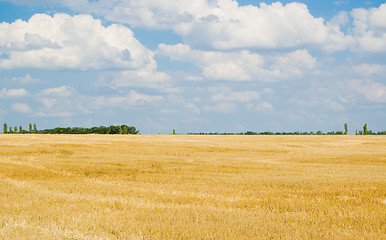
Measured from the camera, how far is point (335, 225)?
1245cm

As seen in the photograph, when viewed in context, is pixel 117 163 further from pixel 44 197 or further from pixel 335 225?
pixel 335 225

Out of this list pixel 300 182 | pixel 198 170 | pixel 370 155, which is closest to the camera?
pixel 300 182

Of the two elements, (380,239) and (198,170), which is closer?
(380,239)

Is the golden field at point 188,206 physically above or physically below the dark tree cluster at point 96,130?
below

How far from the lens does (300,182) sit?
74.7 ft

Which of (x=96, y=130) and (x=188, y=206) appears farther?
(x=96, y=130)

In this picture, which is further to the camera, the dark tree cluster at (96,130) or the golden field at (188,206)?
the dark tree cluster at (96,130)

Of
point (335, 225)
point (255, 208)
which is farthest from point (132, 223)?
point (335, 225)

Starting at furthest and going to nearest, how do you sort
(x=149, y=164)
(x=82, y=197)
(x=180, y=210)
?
(x=149, y=164), (x=82, y=197), (x=180, y=210)

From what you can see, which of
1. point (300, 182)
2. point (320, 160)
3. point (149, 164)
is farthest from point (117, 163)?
point (320, 160)

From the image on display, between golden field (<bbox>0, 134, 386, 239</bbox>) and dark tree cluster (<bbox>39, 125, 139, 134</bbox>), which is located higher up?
dark tree cluster (<bbox>39, 125, 139, 134</bbox>)

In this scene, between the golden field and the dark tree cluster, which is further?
the dark tree cluster

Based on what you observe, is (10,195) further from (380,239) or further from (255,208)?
(380,239)

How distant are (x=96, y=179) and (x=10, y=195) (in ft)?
24.5
